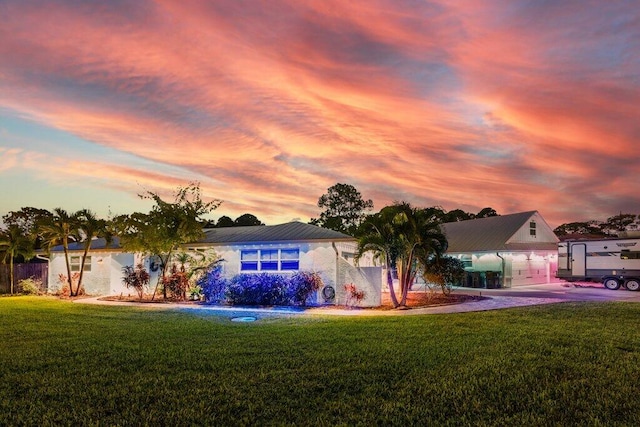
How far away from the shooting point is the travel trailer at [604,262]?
2458 centimetres

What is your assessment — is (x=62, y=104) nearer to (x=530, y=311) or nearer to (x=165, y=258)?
(x=165, y=258)

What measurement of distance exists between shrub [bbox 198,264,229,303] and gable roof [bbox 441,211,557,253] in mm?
18458

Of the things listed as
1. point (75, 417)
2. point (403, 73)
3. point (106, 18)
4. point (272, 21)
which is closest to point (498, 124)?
point (403, 73)

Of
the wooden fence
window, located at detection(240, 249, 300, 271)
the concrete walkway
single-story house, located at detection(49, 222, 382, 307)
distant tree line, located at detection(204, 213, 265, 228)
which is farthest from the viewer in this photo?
distant tree line, located at detection(204, 213, 265, 228)

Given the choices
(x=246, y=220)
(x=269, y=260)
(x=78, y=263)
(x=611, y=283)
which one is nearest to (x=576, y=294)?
(x=611, y=283)

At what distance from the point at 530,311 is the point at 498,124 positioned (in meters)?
8.39

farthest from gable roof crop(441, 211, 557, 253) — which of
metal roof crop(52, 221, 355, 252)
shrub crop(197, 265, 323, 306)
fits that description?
shrub crop(197, 265, 323, 306)

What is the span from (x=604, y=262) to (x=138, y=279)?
2529cm

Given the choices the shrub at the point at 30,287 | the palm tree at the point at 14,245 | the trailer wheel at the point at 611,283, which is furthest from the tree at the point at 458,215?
the shrub at the point at 30,287

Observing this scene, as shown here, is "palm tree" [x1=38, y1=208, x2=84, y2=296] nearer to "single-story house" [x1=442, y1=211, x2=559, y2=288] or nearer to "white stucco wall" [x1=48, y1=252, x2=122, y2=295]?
"white stucco wall" [x1=48, y1=252, x2=122, y2=295]

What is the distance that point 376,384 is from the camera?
20.0 ft

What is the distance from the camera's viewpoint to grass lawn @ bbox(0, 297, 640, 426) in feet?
16.4

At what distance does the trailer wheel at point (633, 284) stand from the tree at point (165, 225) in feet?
75.6

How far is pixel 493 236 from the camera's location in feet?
102
